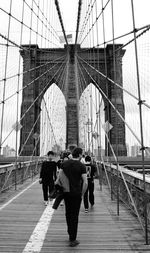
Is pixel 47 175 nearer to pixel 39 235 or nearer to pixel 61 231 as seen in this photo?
pixel 61 231

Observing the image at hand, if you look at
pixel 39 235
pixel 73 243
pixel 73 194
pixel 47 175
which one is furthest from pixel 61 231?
pixel 47 175

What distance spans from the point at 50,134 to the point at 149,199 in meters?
21.8

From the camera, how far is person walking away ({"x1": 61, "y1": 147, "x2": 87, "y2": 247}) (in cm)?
304

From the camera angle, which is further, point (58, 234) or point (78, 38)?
point (78, 38)

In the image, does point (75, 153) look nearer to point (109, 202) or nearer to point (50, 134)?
point (109, 202)

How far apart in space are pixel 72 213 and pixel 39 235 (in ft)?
2.02

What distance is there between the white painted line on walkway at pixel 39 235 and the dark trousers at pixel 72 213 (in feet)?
1.13

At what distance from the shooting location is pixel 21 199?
6.07m

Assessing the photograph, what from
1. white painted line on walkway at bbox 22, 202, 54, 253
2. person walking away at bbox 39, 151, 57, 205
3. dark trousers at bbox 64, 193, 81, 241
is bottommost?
white painted line on walkway at bbox 22, 202, 54, 253

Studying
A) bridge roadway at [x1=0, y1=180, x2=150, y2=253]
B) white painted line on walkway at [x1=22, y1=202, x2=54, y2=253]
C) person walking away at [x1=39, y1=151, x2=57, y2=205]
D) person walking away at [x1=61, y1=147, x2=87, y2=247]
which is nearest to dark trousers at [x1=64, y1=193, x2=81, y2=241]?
person walking away at [x1=61, y1=147, x2=87, y2=247]

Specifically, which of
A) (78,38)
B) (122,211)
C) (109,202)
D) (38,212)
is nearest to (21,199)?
(38,212)

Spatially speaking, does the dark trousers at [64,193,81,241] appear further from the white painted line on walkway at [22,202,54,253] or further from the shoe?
the white painted line on walkway at [22,202,54,253]

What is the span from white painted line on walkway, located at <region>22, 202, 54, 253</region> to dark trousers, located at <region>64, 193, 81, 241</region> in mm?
344

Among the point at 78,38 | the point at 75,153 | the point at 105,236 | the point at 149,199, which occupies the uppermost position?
the point at 78,38
